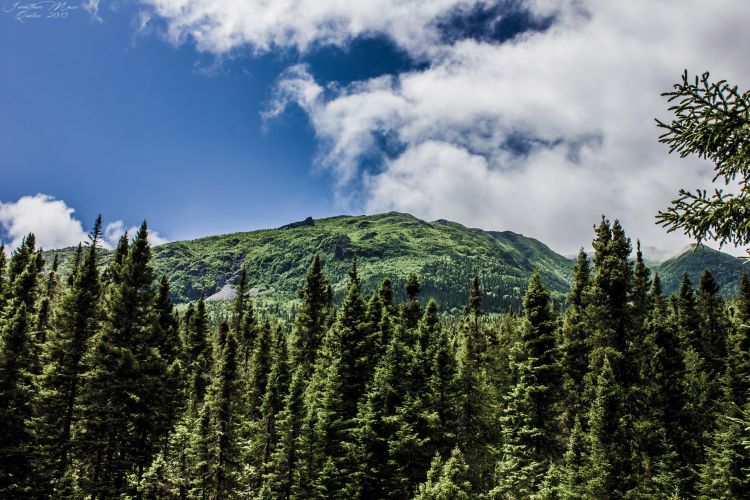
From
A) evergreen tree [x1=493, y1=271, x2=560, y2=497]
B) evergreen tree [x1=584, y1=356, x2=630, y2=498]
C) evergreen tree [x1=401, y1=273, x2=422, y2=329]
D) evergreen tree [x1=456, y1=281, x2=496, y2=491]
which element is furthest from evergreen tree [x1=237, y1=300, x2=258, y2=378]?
evergreen tree [x1=584, y1=356, x2=630, y2=498]

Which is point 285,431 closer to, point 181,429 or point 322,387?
point 322,387

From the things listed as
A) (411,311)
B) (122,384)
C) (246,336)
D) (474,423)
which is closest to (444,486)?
(474,423)

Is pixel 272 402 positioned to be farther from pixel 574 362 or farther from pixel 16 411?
pixel 574 362

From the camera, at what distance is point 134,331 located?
3303 centimetres

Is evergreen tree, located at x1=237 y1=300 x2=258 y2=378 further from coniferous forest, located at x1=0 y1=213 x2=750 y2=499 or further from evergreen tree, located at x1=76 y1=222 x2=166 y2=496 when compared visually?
evergreen tree, located at x1=76 y1=222 x2=166 y2=496

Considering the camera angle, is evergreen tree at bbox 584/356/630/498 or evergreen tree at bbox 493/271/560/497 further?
evergreen tree at bbox 493/271/560/497

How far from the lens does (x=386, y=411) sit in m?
36.5

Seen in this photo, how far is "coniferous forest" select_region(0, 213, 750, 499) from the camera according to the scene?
96.7 ft

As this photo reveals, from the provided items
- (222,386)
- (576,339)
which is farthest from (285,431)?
(576,339)

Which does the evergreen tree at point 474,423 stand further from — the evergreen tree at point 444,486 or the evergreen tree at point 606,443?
the evergreen tree at point 606,443

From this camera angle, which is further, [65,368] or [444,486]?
[65,368]

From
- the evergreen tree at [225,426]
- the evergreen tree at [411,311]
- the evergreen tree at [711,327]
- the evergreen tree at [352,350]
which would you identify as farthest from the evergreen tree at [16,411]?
the evergreen tree at [711,327]

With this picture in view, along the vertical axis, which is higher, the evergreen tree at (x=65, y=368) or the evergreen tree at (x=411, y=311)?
the evergreen tree at (x=411, y=311)

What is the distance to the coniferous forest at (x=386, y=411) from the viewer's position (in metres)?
29.5
